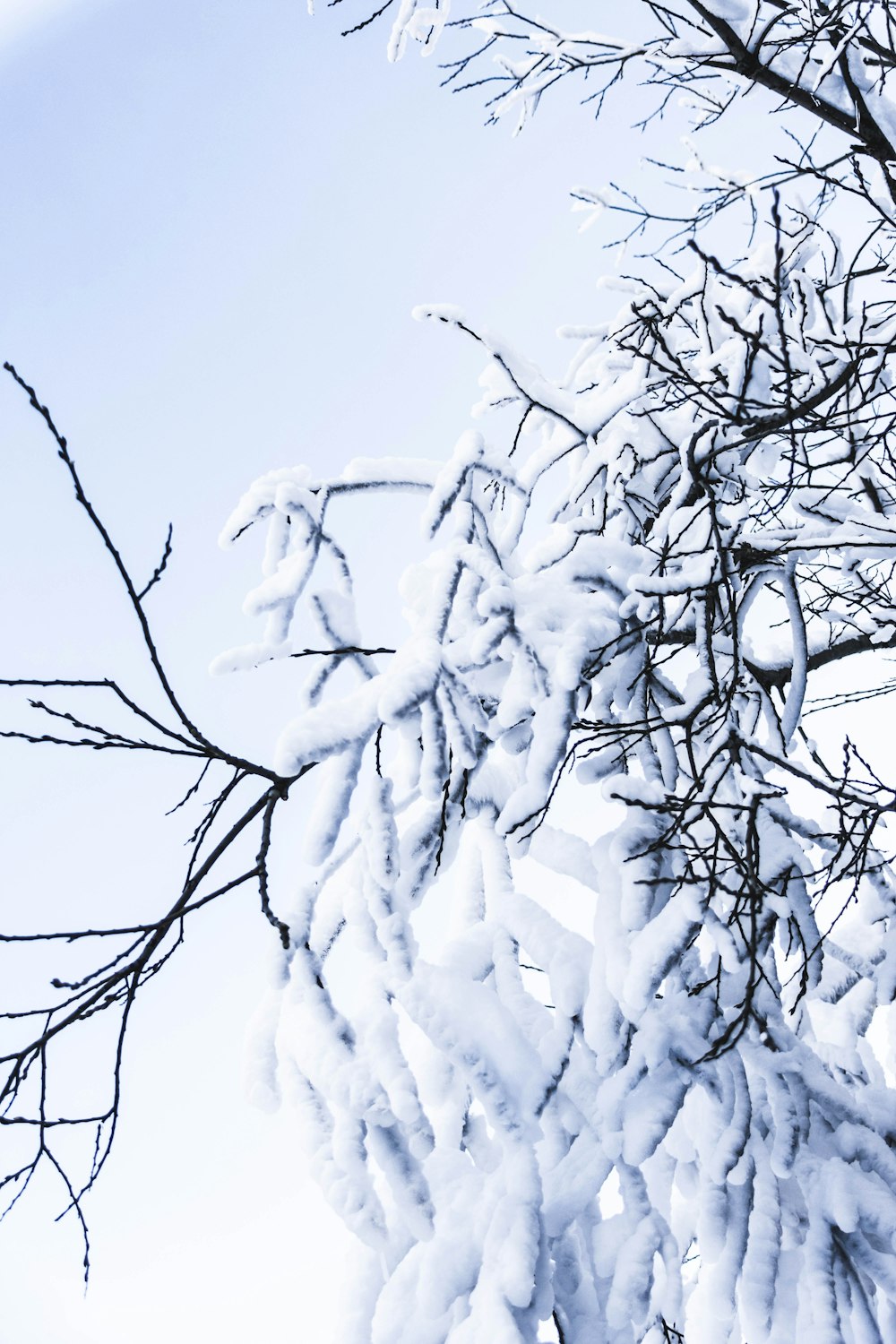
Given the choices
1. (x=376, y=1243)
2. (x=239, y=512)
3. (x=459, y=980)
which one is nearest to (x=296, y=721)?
(x=459, y=980)

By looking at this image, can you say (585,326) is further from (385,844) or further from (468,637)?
(385,844)

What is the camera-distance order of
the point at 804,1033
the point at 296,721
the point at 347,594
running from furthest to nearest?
1. the point at 804,1033
2. the point at 347,594
3. the point at 296,721

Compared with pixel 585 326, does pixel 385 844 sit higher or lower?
lower

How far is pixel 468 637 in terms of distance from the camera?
212 cm

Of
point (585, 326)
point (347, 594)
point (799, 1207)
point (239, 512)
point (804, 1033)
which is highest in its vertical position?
point (585, 326)

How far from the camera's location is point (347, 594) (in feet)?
7.66

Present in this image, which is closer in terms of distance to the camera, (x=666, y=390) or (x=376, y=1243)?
(x=376, y=1243)

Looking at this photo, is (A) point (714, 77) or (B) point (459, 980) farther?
(A) point (714, 77)

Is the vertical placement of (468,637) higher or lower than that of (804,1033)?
higher

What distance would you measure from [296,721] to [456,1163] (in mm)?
1197

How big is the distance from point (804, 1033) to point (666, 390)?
8.86 ft

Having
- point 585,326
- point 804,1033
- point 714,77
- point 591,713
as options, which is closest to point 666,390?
point 585,326

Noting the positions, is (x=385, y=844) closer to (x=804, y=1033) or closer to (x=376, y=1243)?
(x=376, y=1243)

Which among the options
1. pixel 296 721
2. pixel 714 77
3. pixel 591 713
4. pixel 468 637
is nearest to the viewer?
pixel 296 721
